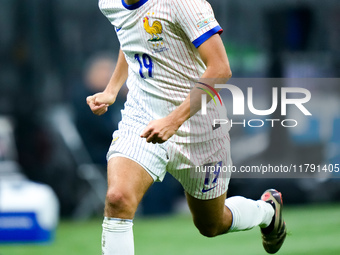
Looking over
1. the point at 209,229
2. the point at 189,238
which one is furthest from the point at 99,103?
the point at 189,238

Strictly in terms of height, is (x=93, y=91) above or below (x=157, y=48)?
below

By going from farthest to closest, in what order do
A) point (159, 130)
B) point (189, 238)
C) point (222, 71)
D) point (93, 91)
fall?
point (93, 91) → point (189, 238) → point (222, 71) → point (159, 130)

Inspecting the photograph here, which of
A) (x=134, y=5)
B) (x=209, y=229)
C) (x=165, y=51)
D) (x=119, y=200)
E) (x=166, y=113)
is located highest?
(x=134, y=5)

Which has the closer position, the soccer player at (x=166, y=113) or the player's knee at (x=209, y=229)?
the soccer player at (x=166, y=113)

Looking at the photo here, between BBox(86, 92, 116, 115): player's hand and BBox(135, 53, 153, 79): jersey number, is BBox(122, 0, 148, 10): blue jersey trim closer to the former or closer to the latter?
BBox(135, 53, 153, 79): jersey number

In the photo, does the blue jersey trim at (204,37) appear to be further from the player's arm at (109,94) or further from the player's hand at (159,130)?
the player's arm at (109,94)

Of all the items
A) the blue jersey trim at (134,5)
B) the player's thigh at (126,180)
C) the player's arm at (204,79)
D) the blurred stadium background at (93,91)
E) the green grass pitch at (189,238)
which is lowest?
the green grass pitch at (189,238)

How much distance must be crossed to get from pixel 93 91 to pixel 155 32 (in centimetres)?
580

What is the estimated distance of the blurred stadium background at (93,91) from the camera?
412 inches

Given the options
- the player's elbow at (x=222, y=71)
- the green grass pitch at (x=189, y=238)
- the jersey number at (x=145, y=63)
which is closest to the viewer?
the player's elbow at (x=222, y=71)

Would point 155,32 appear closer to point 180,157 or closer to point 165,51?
point 165,51

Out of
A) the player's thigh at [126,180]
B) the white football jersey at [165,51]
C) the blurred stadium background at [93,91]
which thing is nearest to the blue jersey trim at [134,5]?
the white football jersey at [165,51]

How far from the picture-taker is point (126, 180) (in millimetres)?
4434

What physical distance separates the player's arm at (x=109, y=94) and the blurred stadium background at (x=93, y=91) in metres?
5.08
